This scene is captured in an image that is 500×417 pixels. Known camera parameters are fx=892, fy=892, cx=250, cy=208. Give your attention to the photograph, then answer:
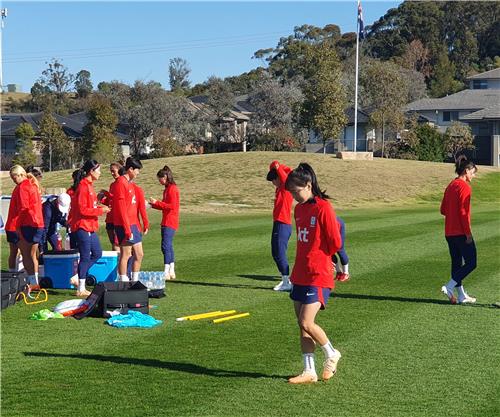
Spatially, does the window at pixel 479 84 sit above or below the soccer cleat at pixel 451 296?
above

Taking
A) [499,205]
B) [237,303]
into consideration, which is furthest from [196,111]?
[237,303]

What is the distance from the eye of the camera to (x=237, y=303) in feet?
44.6

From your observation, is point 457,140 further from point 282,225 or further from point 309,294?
point 309,294

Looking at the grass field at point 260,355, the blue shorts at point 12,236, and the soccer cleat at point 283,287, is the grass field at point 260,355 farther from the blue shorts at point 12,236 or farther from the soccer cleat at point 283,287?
the blue shorts at point 12,236

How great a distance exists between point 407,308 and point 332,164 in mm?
42967

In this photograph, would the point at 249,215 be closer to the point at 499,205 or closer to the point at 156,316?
the point at 499,205

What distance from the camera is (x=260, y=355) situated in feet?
32.4

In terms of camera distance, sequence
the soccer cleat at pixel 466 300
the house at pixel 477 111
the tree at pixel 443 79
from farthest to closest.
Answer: the tree at pixel 443 79
the house at pixel 477 111
the soccer cleat at pixel 466 300

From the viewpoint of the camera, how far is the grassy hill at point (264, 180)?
1784 inches

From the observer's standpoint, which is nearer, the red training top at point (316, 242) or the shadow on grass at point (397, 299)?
the red training top at point (316, 242)

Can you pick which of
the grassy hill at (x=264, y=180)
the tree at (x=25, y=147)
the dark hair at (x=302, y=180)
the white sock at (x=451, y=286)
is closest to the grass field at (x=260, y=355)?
the white sock at (x=451, y=286)

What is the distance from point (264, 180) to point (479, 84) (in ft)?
203

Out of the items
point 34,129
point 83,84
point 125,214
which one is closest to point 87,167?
point 125,214

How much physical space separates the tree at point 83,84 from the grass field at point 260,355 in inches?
4958
